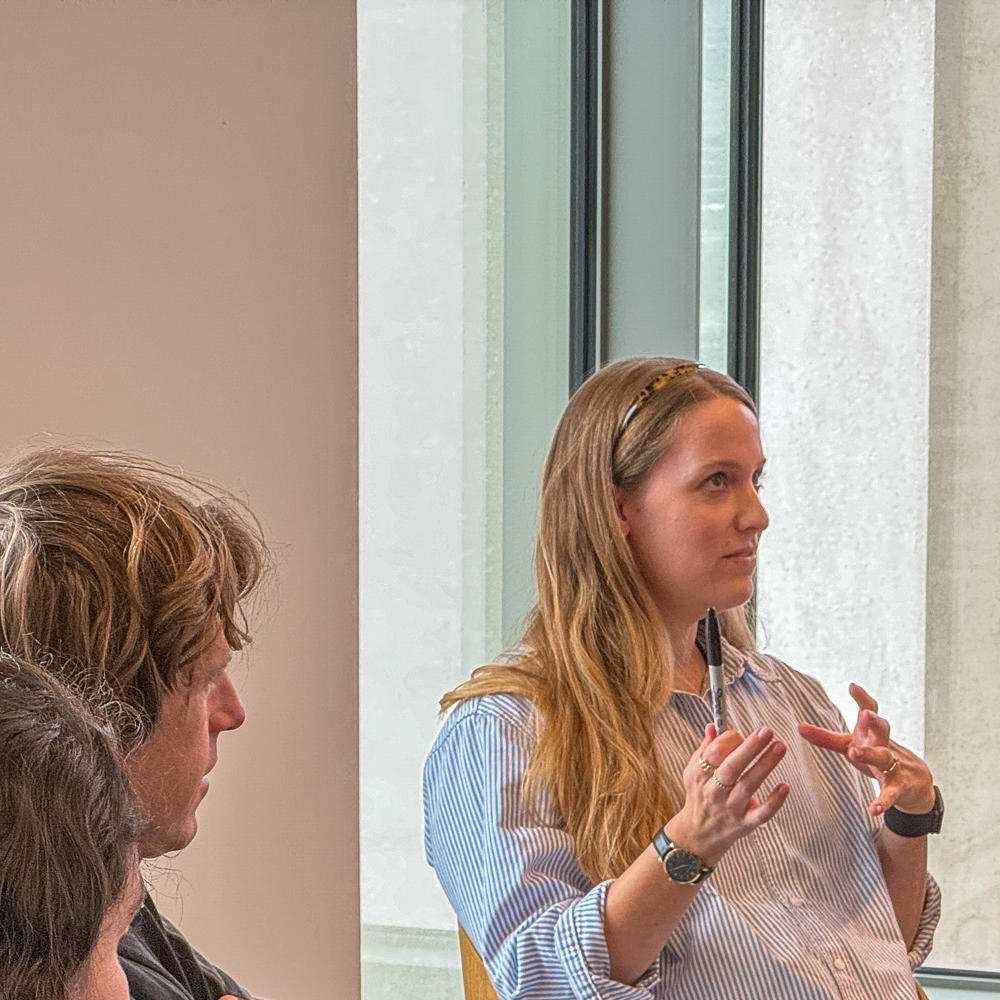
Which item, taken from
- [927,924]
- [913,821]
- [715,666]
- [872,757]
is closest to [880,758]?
[872,757]

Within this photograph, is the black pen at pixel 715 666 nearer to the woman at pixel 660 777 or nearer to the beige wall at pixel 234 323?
the woman at pixel 660 777

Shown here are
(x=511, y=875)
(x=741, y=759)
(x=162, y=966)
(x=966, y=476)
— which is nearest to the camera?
(x=162, y=966)

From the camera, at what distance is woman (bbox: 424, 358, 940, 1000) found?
1420mm

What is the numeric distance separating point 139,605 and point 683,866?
732mm

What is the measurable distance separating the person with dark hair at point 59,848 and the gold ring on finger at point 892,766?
120 centimetres

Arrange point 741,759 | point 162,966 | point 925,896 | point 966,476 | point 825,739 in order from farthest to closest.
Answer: point 966,476, point 925,896, point 825,739, point 741,759, point 162,966

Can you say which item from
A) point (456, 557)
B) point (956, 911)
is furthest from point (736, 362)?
point (956, 911)

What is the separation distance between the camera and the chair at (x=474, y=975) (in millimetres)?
1637

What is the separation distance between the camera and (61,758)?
56 centimetres

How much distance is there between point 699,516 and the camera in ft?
5.55

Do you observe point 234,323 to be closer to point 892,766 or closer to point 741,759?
point 741,759

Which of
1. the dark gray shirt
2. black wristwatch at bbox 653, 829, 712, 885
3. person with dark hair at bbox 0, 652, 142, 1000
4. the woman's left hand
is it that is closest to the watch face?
black wristwatch at bbox 653, 829, 712, 885

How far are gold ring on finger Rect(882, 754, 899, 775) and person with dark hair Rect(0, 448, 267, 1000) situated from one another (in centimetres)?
93

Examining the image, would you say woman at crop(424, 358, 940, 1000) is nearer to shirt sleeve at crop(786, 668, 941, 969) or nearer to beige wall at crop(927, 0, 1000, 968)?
shirt sleeve at crop(786, 668, 941, 969)
